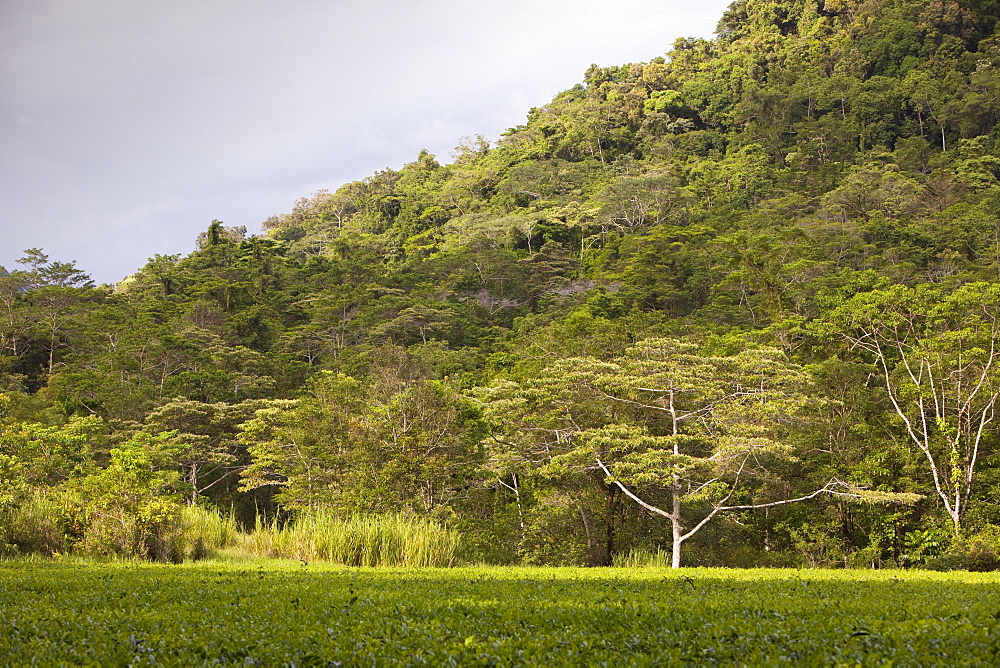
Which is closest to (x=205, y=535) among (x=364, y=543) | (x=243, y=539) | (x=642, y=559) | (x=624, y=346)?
(x=243, y=539)

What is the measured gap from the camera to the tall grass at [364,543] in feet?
40.3

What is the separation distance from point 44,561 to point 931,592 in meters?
11.2

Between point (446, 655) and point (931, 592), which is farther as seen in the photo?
point (931, 592)

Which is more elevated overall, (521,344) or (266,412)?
(521,344)

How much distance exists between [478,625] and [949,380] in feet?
53.2

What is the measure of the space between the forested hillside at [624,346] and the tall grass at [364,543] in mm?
1951

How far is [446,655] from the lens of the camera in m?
3.81

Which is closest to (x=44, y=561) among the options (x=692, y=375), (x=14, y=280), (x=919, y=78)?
(x=692, y=375)

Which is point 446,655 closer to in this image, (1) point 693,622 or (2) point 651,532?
(1) point 693,622

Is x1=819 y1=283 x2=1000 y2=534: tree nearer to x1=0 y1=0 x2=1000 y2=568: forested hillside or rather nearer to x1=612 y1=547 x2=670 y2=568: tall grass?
x1=0 y1=0 x2=1000 y2=568: forested hillside

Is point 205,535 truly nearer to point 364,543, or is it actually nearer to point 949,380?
point 364,543

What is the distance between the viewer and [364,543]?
12.4 m

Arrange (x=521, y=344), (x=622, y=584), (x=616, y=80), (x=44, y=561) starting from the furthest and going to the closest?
(x=616, y=80) < (x=521, y=344) < (x=44, y=561) < (x=622, y=584)

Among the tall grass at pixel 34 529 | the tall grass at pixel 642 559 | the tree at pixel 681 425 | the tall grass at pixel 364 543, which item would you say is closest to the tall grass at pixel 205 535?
the tall grass at pixel 364 543
